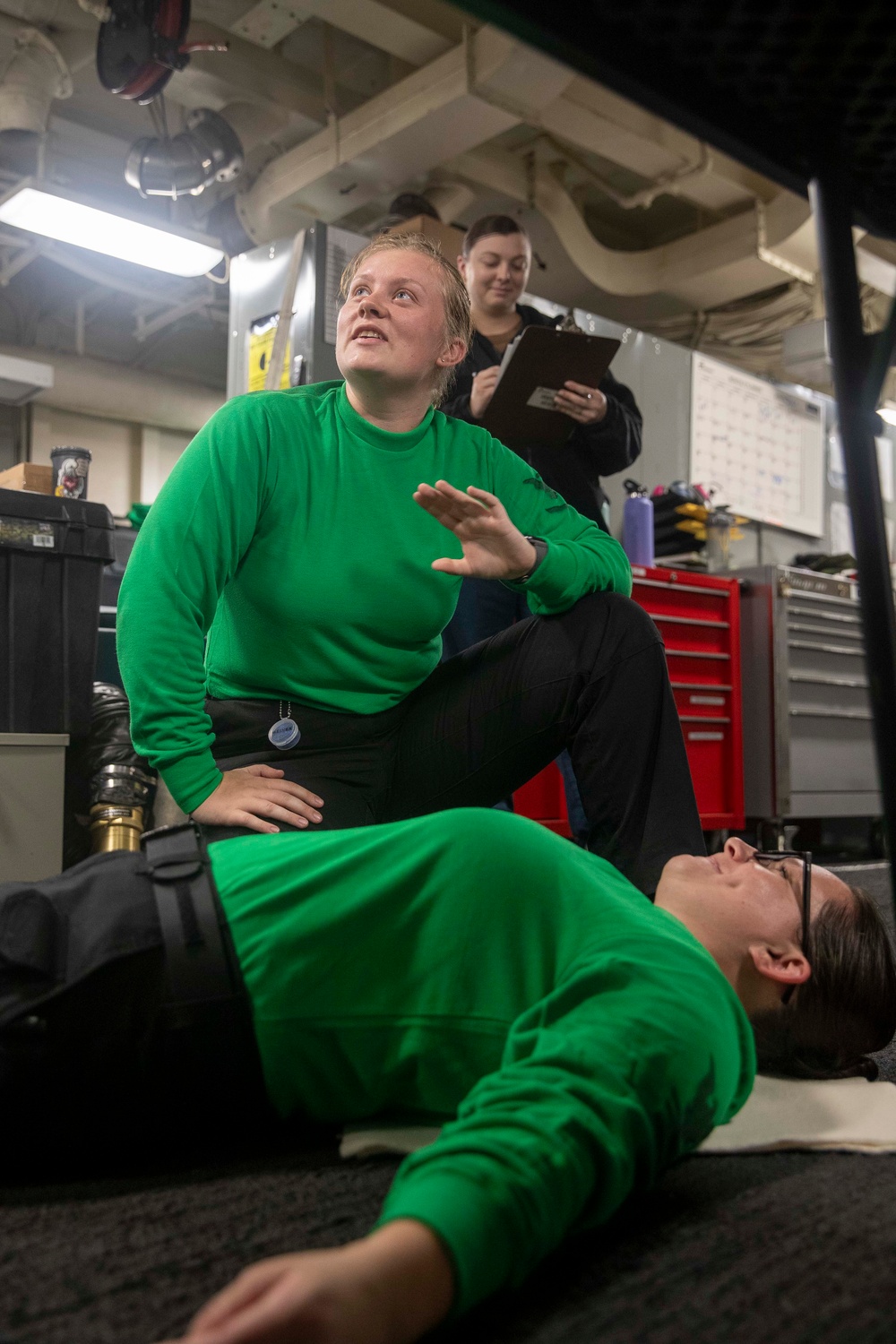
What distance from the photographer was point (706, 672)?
3.57 meters

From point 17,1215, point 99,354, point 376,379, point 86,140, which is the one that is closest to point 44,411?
point 99,354

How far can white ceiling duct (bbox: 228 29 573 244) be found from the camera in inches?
142

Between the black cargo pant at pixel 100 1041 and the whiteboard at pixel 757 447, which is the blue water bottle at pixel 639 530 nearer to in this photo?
the whiteboard at pixel 757 447

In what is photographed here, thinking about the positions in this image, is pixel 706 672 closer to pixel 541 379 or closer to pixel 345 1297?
pixel 541 379

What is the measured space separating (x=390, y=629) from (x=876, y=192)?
30.8 inches

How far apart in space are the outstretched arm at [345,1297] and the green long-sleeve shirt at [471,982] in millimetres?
113

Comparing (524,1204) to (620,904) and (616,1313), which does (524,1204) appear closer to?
(616,1313)

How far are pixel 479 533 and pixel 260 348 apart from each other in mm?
2715

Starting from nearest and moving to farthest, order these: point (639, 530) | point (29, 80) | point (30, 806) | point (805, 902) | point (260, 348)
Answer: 1. point (805, 902)
2. point (30, 806)
3. point (639, 530)
4. point (260, 348)
5. point (29, 80)

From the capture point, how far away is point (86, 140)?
4.86 meters

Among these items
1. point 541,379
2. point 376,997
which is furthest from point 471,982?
point 541,379

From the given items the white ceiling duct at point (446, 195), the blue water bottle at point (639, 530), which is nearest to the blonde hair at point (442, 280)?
the blue water bottle at point (639, 530)

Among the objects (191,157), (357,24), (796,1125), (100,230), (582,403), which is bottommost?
(796,1125)

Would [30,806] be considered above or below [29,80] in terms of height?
below
